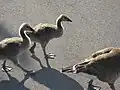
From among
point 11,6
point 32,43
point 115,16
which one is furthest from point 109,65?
point 11,6

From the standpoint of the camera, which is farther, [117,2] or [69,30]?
[117,2]

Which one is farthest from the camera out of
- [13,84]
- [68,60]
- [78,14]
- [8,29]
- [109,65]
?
[78,14]

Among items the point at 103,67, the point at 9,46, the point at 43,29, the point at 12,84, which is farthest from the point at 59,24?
the point at 103,67

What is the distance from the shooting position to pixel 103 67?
4.21 meters

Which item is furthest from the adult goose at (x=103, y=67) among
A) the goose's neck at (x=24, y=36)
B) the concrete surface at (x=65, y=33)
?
the goose's neck at (x=24, y=36)

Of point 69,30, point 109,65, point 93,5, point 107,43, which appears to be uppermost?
point 93,5

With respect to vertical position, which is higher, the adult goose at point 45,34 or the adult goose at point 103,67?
the adult goose at point 45,34

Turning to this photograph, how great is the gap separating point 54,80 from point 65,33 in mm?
983

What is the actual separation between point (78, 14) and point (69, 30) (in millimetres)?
454

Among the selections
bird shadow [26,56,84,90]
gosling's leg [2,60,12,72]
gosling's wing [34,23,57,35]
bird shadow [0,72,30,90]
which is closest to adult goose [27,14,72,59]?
gosling's wing [34,23,57,35]

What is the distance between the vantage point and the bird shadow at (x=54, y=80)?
4523mm

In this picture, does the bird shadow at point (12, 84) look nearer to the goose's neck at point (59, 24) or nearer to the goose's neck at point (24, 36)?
the goose's neck at point (24, 36)

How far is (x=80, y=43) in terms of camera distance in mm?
5250

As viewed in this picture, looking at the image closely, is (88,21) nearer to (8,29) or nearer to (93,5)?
(93,5)
